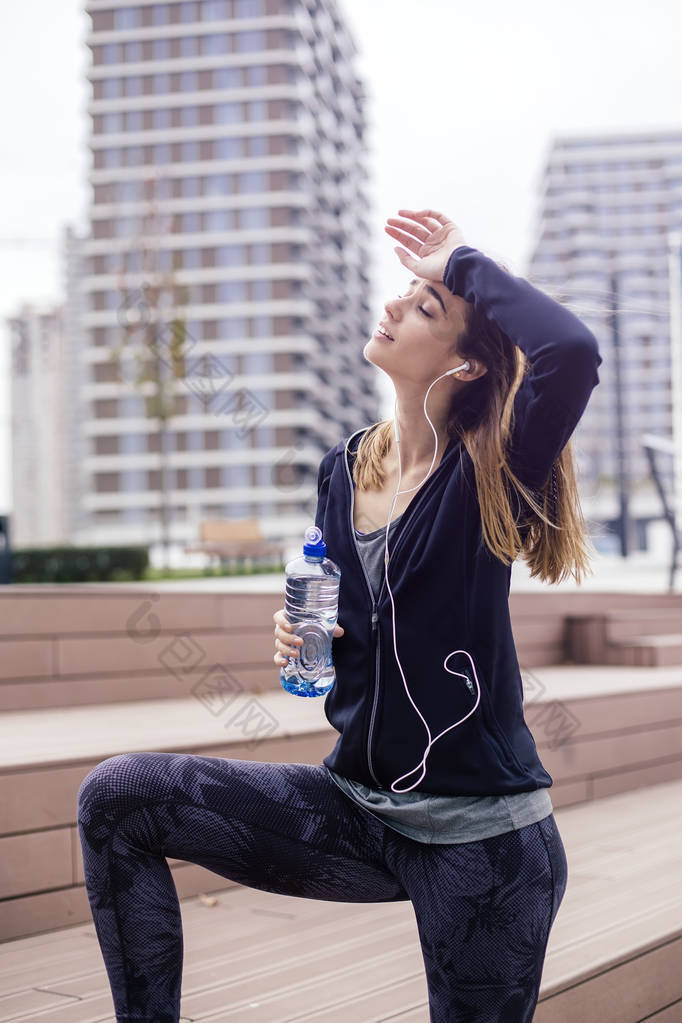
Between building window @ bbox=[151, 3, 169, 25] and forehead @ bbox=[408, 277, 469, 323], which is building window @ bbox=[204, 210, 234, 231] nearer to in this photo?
building window @ bbox=[151, 3, 169, 25]

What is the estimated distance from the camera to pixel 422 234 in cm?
162

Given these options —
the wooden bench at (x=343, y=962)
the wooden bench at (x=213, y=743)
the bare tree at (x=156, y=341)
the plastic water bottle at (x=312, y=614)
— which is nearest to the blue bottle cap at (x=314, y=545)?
the plastic water bottle at (x=312, y=614)

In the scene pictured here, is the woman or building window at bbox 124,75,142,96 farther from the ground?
building window at bbox 124,75,142,96

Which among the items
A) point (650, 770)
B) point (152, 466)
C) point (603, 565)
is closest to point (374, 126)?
point (152, 466)

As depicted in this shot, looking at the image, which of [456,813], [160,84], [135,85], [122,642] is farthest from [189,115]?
[456,813]

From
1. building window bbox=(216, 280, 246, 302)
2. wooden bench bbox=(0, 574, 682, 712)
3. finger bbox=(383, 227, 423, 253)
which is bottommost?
wooden bench bbox=(0, 574, 682, 712)

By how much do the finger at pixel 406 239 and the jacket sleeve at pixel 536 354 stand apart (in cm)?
14

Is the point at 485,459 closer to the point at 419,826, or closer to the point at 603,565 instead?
the point at 419,826

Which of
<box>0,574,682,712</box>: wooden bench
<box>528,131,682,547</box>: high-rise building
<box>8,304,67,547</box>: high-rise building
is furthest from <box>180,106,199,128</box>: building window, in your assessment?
<box>0,574,682,712</box>: wooden bench

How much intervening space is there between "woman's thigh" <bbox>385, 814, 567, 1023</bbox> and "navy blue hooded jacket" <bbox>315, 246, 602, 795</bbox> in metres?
0.09

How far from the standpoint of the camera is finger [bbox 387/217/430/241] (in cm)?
161

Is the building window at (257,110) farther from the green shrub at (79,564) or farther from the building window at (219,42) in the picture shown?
the green shrub at (79,564)

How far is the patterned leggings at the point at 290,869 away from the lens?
1.38 m

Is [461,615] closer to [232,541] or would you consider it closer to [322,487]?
[322,487]
